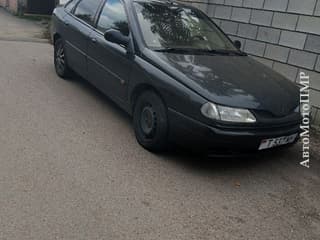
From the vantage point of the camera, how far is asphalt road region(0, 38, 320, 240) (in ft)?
9.11

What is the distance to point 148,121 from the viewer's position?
4.03m

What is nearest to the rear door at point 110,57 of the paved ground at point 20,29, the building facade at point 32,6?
the paved ground at point 20,29

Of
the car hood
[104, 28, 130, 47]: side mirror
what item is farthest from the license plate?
[104, 28, 130, 47]: side mirror

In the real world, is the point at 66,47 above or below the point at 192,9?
below

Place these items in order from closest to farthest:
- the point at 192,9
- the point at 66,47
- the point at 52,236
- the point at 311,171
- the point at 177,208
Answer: the point at 52,236 → the point at 177,208 → the point at 311,171 → the point at 192,9 → the point at 66,47

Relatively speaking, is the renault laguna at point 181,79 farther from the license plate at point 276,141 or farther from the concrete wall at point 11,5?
the concrete wall at point 11,5

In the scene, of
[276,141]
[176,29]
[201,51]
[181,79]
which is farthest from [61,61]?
[276,141]

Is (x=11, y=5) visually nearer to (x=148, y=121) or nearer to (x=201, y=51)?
(x=201, y=51)

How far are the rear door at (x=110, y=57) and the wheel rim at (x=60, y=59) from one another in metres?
1.24

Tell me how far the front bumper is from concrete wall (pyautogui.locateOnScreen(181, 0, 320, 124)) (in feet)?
7.52

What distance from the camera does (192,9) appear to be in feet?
17.1

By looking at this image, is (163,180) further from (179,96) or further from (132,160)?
(179,96)

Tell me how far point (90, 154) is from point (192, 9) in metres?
2.70

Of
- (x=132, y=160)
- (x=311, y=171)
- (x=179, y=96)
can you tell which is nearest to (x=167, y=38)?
(x=179, y=96)
